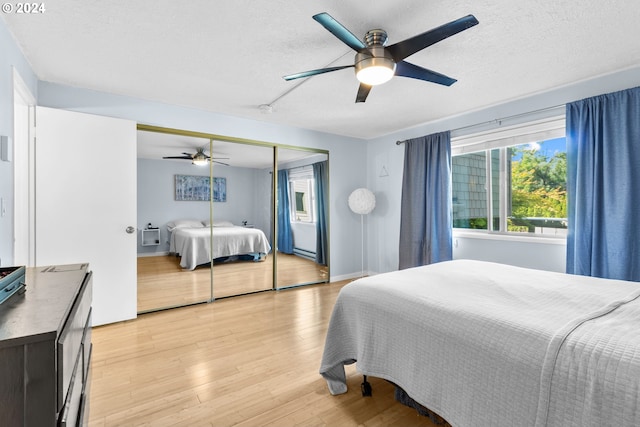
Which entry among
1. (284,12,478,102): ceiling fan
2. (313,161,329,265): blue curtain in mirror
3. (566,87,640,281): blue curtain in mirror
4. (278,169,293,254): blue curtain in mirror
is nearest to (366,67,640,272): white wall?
(566,87,640,281): blue curtain in mirror

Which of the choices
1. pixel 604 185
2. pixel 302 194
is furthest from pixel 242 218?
pixel 604 185

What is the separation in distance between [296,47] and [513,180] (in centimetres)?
294

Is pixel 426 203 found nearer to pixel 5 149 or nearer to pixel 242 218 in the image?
pixel 242 218

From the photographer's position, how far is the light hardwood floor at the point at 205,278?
11.3 feet

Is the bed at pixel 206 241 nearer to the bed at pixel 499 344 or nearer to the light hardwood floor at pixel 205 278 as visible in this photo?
the light hardwood floor at pixel 205 278

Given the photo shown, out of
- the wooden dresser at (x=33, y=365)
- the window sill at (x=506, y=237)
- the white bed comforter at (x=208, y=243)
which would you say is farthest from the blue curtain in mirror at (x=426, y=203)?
the wooden dresser at (x=33, y=365)

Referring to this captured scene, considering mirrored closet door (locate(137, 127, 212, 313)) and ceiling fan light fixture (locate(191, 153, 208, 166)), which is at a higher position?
ceiling fan light fixture (locate(191, 153, 208, 166))

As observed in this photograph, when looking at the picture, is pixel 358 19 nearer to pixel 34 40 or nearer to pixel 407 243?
pixel 34 40

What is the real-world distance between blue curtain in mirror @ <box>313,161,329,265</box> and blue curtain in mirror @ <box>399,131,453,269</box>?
1.20m

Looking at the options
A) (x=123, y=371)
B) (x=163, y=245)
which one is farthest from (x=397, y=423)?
(x=163, y=245)

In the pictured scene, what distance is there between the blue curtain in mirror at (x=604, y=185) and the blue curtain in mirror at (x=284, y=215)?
331 cm

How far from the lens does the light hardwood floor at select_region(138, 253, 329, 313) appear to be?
3.44 meters

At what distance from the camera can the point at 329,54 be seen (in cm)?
233

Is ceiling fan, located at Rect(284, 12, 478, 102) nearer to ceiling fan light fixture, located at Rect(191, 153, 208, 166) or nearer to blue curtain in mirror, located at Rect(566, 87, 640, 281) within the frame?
blue curtain in mirror, located at Rect(566, 87, 640, 281)
